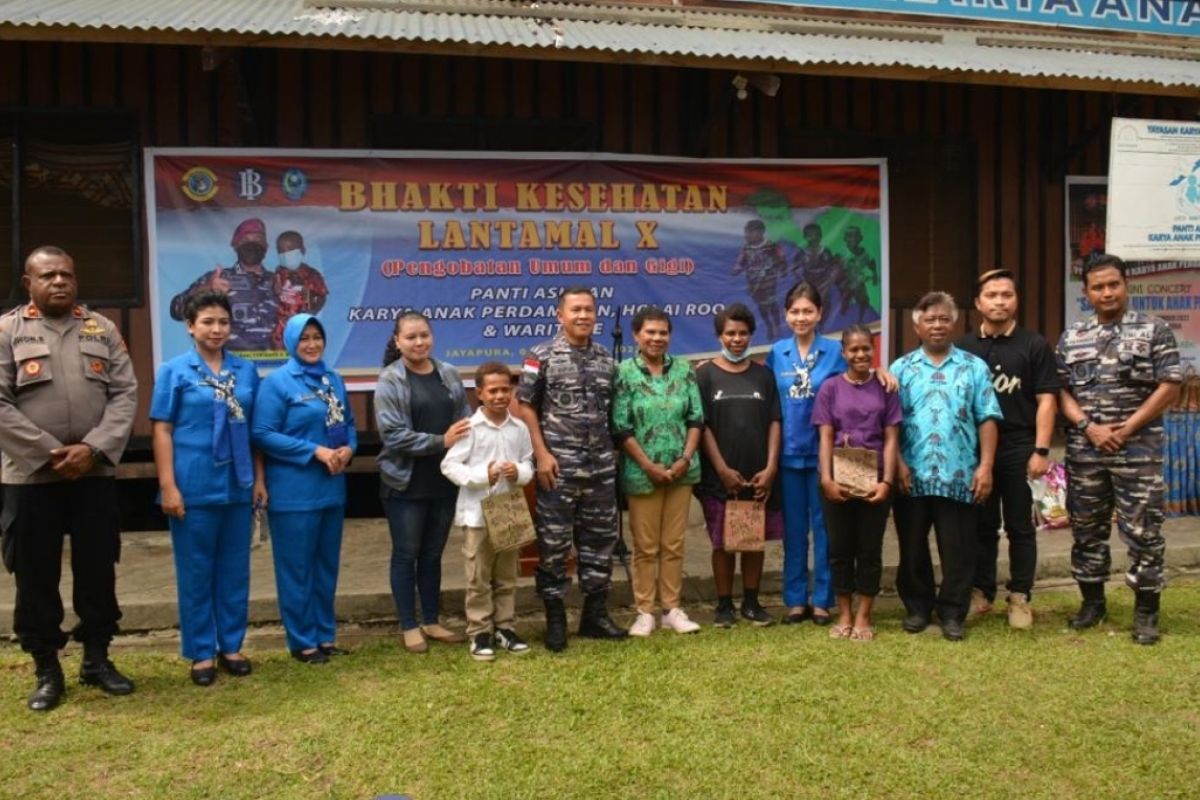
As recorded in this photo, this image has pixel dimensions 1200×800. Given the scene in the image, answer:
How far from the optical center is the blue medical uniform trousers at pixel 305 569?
4.83m

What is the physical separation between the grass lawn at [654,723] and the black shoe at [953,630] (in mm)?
68

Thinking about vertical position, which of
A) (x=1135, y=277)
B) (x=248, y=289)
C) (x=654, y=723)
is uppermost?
(x=1135, y=277)

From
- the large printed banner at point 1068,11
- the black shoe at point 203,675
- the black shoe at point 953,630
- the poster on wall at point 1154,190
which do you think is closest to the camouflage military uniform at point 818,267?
the poster on wall at point 1154,190

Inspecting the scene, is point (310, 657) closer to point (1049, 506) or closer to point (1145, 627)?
point (1145, 627)

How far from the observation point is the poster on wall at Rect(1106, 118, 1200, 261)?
7.25 m

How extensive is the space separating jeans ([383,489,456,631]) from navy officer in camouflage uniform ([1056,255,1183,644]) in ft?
10.4

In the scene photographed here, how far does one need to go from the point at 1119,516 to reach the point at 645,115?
4274 mm

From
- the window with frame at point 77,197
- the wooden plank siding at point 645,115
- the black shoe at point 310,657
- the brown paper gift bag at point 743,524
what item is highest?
the wooden plank siding at point 645,115

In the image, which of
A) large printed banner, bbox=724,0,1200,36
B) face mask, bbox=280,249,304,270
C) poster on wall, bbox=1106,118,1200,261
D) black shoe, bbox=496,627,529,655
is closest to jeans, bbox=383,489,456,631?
black shoe, bbox=496,627,529,655

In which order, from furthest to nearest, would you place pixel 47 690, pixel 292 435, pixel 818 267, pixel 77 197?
pixel 818 267
pixel 77 197
pixel 292 435
pixel 47 690

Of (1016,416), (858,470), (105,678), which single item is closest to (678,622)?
(858,470)

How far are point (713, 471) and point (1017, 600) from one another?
1675 mm

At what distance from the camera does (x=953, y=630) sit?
5.11 m

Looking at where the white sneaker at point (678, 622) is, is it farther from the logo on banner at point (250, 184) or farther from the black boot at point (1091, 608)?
the logo on banner at point (250, 184)
